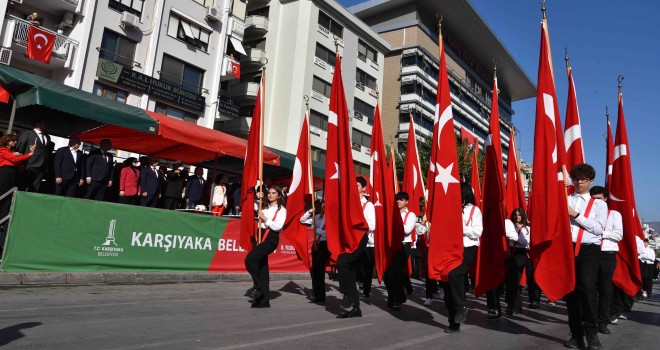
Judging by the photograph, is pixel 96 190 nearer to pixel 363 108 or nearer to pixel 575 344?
pixel 575 344

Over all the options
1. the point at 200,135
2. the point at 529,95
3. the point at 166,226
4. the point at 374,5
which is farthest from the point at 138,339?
the point at 529,95

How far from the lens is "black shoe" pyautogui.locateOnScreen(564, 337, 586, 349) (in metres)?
4.94

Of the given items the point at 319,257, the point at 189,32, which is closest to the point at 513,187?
the point at 319,257

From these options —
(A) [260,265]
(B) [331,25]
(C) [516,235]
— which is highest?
(B) [331,25]

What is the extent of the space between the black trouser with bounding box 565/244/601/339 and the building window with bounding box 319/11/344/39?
106 ft

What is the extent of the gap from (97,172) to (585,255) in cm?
957

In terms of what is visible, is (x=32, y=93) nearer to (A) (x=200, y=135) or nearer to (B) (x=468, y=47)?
(A) (x=200, y=135)

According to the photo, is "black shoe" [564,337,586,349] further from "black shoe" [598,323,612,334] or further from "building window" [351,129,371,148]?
"building window" [351,129,371,148]

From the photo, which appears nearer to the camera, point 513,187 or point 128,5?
point 513,187

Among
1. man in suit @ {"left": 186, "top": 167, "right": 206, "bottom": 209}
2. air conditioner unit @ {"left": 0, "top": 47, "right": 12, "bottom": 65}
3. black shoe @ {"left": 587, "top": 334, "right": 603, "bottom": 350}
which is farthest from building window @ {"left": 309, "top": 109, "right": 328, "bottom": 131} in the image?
black shoe @ {"left": 587, "top": 334, "right": 603, "bottom": 350}

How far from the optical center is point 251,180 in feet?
25.9

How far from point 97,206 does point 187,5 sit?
19866 millimetres

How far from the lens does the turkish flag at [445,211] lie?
574cm

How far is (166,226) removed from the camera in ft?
31.6
